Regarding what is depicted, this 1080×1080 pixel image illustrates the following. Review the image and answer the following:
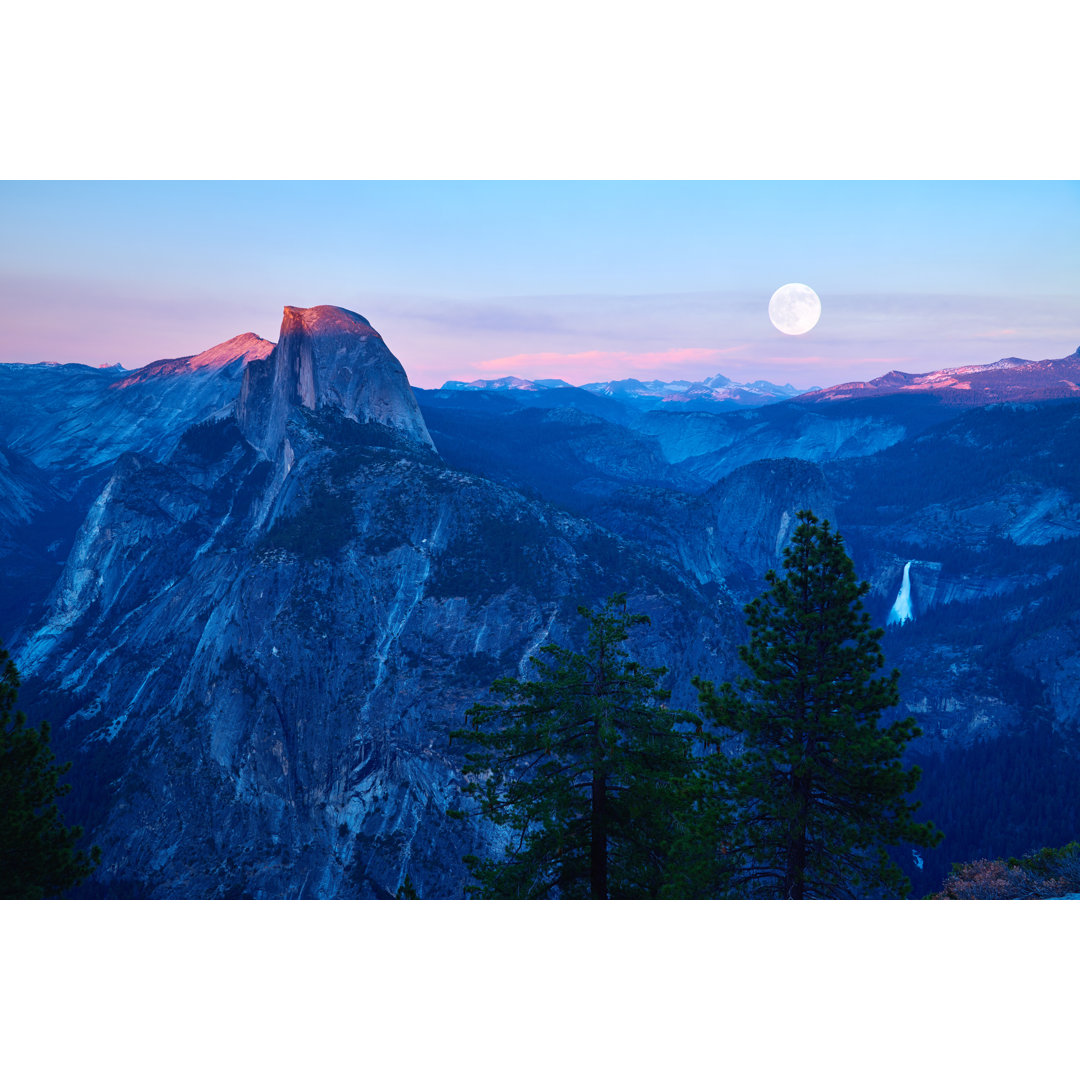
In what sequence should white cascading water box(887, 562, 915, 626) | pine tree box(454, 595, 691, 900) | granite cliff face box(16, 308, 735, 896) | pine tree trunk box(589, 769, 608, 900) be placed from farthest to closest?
white cascading water box(887, 562, 915, 626), granite cliff face box(16, 308, 735, 896), pine tree trunk box(589, 769, 608, 900), pine tree box(454, 595, 691, 900)

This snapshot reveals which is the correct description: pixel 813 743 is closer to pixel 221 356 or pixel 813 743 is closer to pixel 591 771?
pixel 591 771

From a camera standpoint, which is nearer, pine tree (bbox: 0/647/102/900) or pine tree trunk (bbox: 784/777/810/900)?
pine tree trunk (bbox: 784/777/810/900)

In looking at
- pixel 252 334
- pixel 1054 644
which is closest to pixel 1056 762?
pixel 1054 644

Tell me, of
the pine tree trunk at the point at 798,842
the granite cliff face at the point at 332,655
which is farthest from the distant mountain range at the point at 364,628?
the pine tree trunk at the point at 798,842

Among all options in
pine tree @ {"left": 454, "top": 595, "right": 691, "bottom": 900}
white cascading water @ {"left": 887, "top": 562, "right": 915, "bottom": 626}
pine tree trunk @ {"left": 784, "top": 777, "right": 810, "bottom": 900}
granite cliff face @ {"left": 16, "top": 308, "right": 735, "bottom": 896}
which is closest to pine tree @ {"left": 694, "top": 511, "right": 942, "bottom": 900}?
pine tree trunk @ {"left": 784, "top": 777, "right": 810, "bottom": 900}

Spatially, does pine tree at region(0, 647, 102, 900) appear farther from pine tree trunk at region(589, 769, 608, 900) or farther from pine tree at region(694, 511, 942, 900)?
pine tree at region(694, 511, 942, 900)

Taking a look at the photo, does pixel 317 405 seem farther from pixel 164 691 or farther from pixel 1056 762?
pixel 1056 762
